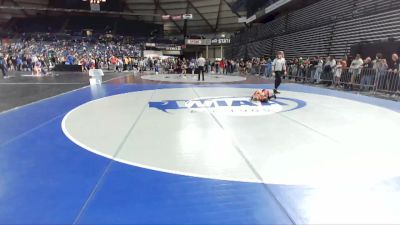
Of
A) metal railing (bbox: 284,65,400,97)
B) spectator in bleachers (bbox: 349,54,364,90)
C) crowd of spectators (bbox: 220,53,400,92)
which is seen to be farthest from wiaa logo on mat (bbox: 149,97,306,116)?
spectator in bleachers (bbox: 349,54,364,90)

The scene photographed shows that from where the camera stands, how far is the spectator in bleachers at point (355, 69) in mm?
13453

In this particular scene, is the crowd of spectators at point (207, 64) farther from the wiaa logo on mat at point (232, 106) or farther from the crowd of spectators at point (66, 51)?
the wiaa logo on mat at point (232, 106)

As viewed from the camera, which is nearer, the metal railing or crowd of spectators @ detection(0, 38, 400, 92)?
the metal railing

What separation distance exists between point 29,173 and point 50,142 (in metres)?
1.40

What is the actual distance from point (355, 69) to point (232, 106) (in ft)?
26.2

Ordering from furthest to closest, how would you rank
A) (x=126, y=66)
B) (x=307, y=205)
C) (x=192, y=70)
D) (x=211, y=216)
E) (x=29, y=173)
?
(x=126, y=66)
(x=192, y=70)
(x=29, y=173)
(x=307, y=205)
(x=211, y=216)

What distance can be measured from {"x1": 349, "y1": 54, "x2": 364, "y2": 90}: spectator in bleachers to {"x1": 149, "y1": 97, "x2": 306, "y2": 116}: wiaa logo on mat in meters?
5.46

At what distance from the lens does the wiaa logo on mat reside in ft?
25.2

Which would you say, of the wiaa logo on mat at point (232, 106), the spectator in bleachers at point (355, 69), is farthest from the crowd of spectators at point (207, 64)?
the wiaa logo on mat at point (232, 106)

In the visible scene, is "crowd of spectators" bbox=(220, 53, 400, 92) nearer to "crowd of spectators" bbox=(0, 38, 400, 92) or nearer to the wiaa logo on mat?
"crowd of spectators" bbox=(0, 38, 400, 92)

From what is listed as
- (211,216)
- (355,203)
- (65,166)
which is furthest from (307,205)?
(65,166)

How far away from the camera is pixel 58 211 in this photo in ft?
9.03

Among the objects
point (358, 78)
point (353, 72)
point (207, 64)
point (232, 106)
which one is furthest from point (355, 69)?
point (207, 64)

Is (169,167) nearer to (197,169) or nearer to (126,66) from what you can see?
(197,169)
